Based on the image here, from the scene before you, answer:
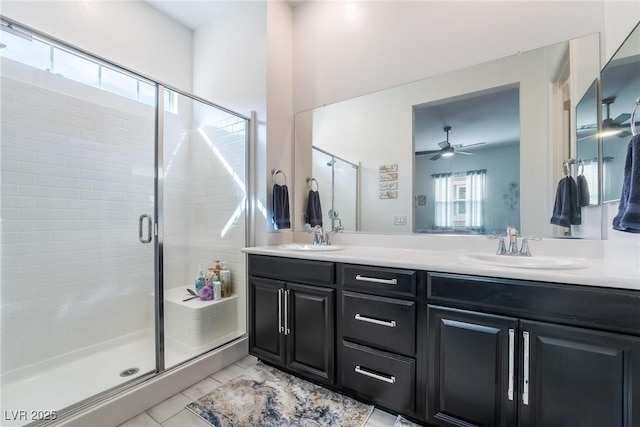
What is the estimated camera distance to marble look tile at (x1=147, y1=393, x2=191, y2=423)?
5.09 ft

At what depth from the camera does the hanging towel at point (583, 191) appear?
1.47 m

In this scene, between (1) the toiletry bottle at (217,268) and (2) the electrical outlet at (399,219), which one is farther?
(1) the toiletry bottle at (217,268)

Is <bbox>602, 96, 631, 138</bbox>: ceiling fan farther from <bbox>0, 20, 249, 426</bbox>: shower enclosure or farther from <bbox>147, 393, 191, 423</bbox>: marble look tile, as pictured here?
<bbox>147, 393, 191, 423</bbox>: marble look tile

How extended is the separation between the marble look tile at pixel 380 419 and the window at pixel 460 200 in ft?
3.74

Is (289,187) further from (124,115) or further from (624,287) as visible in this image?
(624,287)

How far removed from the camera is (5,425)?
1.38 metres

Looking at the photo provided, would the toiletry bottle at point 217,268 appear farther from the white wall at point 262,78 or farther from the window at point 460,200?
the window at point 460,200

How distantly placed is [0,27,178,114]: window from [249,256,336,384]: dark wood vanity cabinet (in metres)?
1.50

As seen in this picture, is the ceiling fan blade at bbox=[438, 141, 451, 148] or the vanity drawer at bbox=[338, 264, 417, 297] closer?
the vanity drawer at bbox=[338, 264, 417, 297]

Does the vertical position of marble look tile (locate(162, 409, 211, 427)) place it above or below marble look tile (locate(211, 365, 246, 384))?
above

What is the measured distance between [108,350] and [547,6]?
380 cm

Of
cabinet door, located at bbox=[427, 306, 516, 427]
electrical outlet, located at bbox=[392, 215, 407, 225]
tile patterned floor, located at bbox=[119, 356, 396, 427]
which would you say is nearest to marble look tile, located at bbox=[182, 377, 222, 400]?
tile patterned floor, located at bbox=[119, 356, 396, 427]

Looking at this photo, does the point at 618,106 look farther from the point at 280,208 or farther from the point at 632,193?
the point at 280,208

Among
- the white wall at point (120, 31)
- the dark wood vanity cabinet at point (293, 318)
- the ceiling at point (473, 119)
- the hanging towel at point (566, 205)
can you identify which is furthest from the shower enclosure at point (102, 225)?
the hanging towel at point (566, 205)
